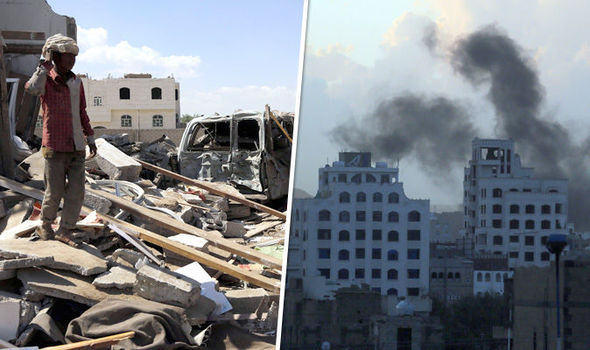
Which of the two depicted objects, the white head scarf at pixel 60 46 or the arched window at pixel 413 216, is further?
the white head scarf at pixel 60 46

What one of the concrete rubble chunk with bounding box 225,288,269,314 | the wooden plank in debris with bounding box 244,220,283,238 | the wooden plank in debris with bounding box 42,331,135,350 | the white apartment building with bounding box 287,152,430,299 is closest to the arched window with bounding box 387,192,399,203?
the white apartment building with bounding box 287,152,430,299

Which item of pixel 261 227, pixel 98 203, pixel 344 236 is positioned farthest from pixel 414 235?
pixel 261 227

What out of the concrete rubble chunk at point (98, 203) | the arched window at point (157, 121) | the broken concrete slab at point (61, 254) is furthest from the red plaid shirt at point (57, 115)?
the arched window at point (157, 121)

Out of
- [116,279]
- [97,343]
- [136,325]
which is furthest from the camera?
[116,279]

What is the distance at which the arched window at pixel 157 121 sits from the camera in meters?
57.8

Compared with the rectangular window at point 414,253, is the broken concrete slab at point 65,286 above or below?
below

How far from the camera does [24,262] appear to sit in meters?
4.68

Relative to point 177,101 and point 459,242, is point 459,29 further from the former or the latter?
point 177,101

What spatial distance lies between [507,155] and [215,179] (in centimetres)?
969

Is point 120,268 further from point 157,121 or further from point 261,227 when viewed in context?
point 157,121

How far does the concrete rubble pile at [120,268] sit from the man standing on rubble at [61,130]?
24 cm

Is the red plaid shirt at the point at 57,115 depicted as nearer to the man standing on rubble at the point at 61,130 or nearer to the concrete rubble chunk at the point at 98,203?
the man standing on rubble at the point at 61,130

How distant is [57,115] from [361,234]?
322 centimetres

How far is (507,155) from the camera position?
2939 millimetres
